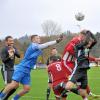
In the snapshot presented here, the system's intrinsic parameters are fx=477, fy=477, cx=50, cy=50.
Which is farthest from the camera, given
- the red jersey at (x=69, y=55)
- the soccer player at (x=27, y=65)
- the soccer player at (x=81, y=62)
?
the soccer player at (x=27, y=65)

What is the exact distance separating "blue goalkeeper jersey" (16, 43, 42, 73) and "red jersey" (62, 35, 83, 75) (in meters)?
0.79

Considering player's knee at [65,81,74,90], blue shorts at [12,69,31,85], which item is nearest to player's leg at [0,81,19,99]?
blue shorts at [12,69,31,85]

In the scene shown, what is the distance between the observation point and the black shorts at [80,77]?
13.0m

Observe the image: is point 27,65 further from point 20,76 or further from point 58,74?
point 58,74

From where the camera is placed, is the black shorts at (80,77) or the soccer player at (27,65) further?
the soccer player at (27,65)

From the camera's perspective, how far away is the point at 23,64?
1406cm

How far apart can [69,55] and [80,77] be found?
27.2 inches

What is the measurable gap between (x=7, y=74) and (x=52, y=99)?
6.31 feet

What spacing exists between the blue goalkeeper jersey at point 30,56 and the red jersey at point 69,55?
2.59ft

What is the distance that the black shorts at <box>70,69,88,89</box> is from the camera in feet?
42.6

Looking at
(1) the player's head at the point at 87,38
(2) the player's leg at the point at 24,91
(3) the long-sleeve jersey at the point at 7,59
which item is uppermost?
(1) the player's head at the point at 87,38

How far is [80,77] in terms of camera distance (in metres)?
13.2

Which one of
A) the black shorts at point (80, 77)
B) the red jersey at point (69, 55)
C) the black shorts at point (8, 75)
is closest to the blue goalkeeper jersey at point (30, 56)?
the red jersey at point (69, 55)

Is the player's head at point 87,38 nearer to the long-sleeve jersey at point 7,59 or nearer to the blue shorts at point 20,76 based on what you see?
the blue shorts at point 20,76
